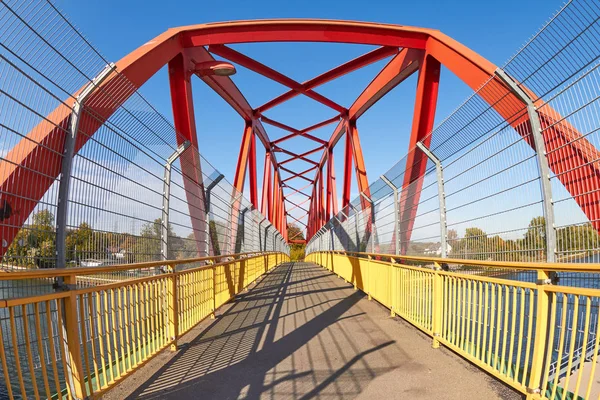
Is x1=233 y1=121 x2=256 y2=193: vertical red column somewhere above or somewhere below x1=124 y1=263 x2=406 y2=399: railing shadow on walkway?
above

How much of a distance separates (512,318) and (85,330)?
9.40ft

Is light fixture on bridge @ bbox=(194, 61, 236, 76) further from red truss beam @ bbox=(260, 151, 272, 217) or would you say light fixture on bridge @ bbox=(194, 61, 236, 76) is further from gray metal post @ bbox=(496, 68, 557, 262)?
red truss beam @ bbox=(260, 151, 272, 217)

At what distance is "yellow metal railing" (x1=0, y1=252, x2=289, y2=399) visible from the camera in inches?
89.6

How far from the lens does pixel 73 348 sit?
8.79 ft

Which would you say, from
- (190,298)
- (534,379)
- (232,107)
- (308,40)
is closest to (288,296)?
(190,298)

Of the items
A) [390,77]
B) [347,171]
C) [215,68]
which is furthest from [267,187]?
[215,68]

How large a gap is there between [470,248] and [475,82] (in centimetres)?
569

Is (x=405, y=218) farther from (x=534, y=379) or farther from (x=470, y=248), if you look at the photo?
(x=534, y=379)

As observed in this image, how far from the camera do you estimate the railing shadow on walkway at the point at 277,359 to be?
3.28m

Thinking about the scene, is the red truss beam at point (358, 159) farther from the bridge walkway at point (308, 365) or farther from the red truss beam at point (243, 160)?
the bridge walkway at point (308, 365)

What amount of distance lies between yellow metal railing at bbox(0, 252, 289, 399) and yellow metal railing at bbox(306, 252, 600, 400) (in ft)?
8.83

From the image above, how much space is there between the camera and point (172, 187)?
548cm

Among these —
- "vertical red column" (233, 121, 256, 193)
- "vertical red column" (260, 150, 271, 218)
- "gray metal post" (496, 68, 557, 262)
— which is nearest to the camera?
"gray metal post" (496, 68, 557, 262)

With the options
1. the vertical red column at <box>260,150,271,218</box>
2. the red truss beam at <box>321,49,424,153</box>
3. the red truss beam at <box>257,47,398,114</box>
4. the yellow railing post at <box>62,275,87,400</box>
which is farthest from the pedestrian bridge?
the vertical red column at <box>260,150,271,218</box>
